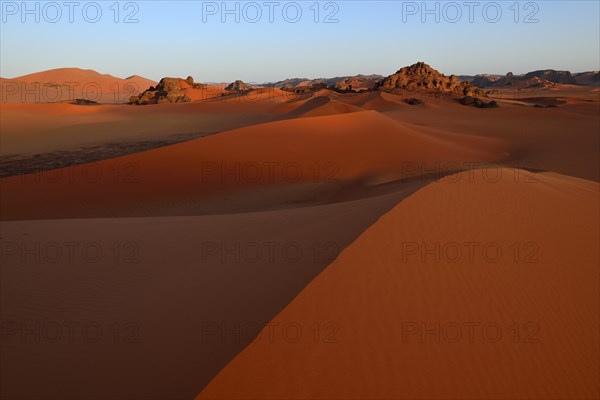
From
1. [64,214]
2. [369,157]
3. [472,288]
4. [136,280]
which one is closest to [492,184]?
[472,288]

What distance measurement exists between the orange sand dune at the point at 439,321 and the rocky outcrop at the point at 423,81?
43.5 meters

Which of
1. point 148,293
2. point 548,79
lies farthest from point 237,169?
point 548,79

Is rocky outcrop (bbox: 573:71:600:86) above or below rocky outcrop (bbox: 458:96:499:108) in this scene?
above

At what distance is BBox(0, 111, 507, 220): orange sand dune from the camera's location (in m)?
11.4

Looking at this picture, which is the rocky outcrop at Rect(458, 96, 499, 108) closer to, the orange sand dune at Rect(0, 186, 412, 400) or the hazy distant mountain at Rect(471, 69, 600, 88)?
the orange sand dune at Rect(0, 186, 412, 400)

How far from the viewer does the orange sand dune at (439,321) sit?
3230mm

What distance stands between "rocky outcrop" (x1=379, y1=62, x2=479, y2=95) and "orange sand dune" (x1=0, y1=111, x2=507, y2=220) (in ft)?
91.4

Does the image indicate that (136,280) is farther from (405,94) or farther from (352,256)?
(405,94)
